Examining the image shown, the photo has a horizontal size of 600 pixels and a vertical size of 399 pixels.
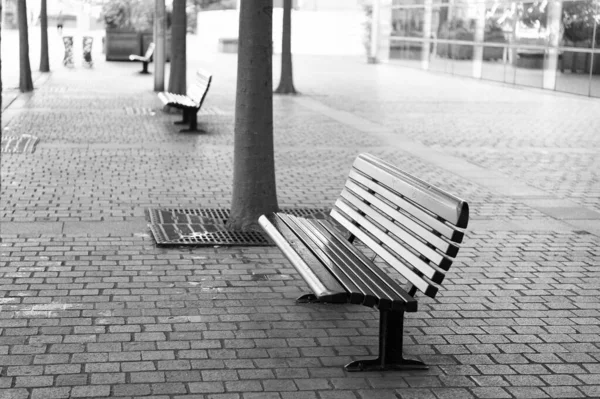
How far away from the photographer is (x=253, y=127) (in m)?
7.50

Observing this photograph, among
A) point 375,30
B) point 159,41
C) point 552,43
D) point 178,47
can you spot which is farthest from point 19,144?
point 375,30

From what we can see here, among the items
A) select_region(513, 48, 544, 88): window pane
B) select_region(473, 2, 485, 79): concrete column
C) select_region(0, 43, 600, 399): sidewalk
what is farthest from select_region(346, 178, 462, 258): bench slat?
select_region(473, 2, 485, 79): concrete column

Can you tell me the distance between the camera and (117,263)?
6461mm

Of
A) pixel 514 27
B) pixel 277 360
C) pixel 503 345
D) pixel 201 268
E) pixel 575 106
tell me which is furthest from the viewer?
pixel 514 27

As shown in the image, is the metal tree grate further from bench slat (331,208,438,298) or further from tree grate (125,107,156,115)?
tree grate (125,107,156,115)

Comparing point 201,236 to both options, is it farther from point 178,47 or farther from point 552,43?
point 552,43

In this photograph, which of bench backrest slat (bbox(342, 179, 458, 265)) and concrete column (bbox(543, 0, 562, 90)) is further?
concrete column (bbox(543, 0, 562, 90))

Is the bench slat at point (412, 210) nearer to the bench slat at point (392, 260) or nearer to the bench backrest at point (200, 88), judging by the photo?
the bench slat at point (392, 260)

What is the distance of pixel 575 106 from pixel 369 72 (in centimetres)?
1268

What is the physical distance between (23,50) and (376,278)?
16.7 m

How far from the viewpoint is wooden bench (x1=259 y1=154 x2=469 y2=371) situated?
4.38 m

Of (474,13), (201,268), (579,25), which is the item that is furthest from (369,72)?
(201,268)

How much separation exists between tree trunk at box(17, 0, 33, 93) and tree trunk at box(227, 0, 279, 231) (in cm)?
1361

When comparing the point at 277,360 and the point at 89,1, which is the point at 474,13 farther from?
the point at 277,360
